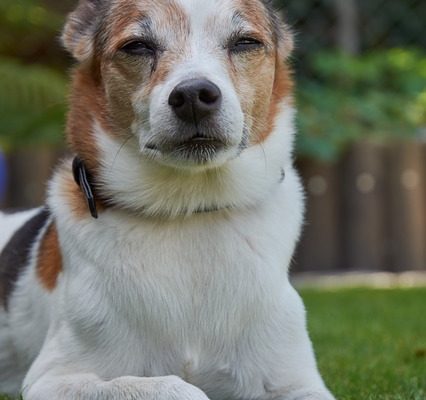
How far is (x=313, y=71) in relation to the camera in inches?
387

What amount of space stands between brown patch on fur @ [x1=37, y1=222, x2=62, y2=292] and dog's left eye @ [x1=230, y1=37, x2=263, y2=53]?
854 millimetres

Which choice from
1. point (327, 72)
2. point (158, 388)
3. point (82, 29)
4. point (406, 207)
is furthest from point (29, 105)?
point (158, 388)

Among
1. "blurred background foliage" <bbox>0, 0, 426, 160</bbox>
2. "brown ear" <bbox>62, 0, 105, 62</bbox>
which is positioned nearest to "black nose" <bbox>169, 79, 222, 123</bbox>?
"brown ear" <bbox>62, 0, 105, 62</bbox>

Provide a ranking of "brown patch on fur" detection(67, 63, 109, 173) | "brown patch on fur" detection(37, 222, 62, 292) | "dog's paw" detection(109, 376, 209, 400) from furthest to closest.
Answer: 1. "brown patch on fur" detection(37, 222, 62, 292)
2. "brown patch on fur" detection(67, 63, 109, 173)
3. "dog's paw" detection(109, 376, 209, 400)

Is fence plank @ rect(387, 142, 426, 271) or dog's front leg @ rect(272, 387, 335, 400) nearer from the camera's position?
dog's front leg @ rect(272, 387, 335, 400)

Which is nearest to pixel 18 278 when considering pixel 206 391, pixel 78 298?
pixel 78 298

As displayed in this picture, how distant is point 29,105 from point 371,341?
4.52 metres

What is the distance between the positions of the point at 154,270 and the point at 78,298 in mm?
247

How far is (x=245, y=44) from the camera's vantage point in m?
3.50

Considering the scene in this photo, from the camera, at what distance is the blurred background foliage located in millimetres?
8719

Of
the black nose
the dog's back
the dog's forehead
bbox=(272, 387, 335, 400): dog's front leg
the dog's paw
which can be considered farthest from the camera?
the dog's back

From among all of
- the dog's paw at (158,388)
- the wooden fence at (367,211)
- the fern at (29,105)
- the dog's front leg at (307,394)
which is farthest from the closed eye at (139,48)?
the fern at (29,105)

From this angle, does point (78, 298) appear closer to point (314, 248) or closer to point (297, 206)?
point (297, 206)

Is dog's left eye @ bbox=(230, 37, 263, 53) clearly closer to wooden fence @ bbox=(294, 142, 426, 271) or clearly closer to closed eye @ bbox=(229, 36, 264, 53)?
closed eye @ bbox=(229, 36, 264, 53)
